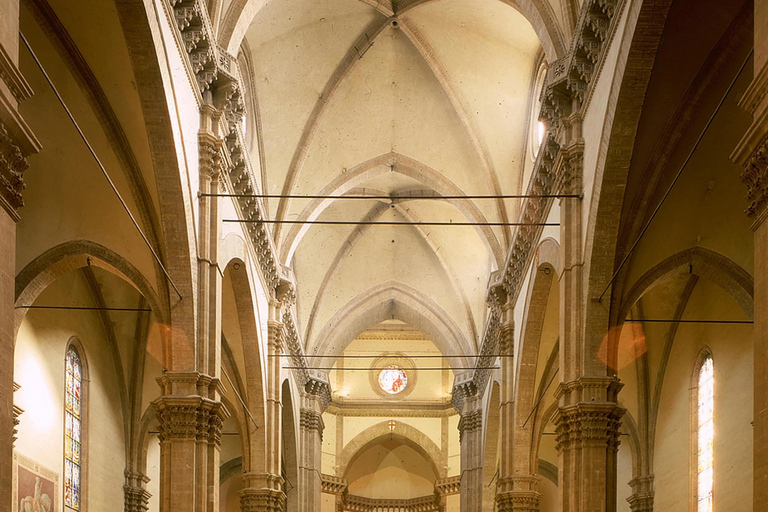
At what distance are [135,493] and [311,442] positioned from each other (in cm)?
1047

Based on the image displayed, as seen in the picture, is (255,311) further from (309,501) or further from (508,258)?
(309,501)

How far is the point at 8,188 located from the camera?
25.1 feet

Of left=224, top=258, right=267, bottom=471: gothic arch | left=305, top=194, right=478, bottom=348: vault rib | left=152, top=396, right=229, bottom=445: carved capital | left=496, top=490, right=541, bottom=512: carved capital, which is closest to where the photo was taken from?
left=152, top=396, right=229, bottom=445: carved capital

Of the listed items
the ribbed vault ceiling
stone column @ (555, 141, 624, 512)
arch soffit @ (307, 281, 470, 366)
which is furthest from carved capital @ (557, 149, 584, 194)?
arch soffit @ (307, 281, 470, 366)

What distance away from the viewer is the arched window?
1973 cm

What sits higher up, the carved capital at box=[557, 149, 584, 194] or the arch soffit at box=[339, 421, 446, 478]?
the carved capital at box=[557, 149, 584, 194]

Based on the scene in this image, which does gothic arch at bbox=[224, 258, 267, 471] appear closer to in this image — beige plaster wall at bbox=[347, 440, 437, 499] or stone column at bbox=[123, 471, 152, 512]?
stone column at bbox=[123, 471, 152, 512]

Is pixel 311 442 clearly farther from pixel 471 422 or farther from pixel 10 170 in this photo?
pixel 10 170

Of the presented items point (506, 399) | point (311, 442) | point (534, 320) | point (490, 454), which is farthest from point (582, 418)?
point (311, 442)

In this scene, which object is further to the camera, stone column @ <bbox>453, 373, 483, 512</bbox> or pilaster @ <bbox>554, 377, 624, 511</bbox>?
stone column @ <bbox>453, 373, 483, 512</bbox>

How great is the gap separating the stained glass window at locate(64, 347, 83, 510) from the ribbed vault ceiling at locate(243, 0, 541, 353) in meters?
5.64

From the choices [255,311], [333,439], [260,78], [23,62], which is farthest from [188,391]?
[333,439]

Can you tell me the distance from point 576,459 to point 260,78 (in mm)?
10536

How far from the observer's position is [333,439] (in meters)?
44.0
